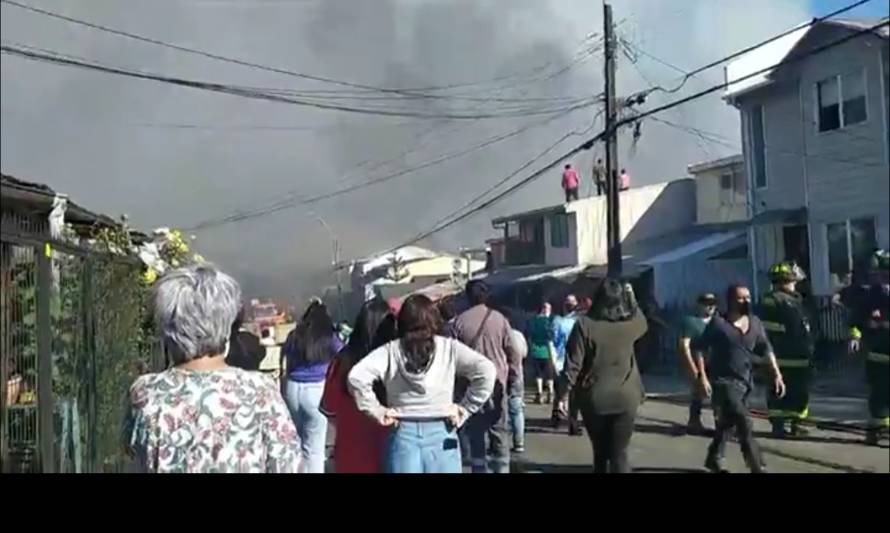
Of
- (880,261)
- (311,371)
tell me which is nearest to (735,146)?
(880,261)

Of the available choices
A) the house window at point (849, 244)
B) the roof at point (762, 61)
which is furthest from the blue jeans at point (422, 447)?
the roof at point (762, 61)

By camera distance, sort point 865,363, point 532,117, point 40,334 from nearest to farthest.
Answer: point 865,363 → point 532,117 → point 40,334

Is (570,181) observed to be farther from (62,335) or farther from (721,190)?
(62,335)

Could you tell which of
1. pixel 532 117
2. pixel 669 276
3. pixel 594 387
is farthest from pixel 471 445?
pixel 532 117

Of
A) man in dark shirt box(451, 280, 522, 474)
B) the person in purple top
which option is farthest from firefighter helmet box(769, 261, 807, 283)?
the person in purple top

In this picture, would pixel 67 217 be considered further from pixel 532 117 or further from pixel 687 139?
pixel 687 139
